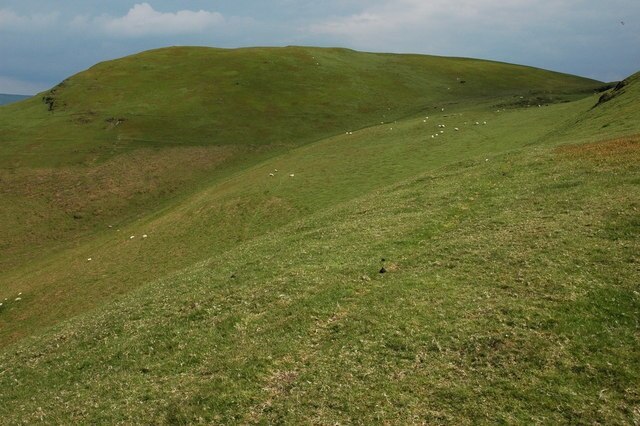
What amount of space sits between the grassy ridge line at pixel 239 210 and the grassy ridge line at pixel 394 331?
812 centimetres

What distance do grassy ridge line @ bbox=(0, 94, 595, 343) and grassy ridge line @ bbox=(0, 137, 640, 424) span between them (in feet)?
26.6

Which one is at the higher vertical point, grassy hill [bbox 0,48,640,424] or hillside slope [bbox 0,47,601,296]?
hillside slope [bbox 0,47,601,296]

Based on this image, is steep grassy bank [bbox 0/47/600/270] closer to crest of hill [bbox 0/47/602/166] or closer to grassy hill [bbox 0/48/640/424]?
crest of hill [bbox 0/47/602/166]

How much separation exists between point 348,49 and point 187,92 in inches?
1872

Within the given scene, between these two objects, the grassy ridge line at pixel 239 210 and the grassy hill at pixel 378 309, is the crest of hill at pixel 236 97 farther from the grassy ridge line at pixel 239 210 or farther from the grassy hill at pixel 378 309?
the grassy hill at pixel 378 309

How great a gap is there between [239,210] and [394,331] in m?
25.3

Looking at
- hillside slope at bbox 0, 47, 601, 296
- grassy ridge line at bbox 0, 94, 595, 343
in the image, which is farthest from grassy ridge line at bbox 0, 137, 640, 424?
hillside slope at bbox 0, 47, 601, 296

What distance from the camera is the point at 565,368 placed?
12.3 metres

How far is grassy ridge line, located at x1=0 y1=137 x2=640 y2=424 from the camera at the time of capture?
12.2 metres

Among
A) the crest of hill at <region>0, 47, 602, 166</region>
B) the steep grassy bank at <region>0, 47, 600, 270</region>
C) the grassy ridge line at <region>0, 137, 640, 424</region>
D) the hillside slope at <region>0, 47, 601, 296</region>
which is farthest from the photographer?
the crest of hill at <region>0, 47, 602, 166</region>

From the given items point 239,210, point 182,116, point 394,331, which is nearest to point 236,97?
point 182,116

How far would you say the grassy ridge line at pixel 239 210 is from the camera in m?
32.0

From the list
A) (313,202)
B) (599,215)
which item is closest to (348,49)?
(313,202)

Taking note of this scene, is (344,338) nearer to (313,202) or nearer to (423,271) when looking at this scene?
(423,271)
